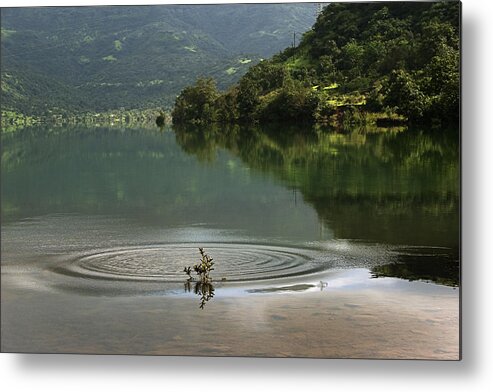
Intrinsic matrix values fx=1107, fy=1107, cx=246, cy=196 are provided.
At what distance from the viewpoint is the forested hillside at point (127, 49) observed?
980cm

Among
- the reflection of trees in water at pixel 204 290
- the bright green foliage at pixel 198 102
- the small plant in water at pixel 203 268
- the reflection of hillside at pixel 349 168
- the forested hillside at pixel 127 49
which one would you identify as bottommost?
the reflection of trees in water at pixel 204 290

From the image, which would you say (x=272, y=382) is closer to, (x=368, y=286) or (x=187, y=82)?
(x=368, y=286)

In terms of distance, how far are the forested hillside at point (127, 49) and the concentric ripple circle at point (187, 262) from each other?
145 cm

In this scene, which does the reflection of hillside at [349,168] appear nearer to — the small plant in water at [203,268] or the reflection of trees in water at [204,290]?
the small plant in water at [203,268]

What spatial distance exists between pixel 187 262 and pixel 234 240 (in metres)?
0.47

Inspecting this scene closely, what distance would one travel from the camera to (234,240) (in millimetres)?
9992

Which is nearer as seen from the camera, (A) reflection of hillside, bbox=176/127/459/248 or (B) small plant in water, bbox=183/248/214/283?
(B) small plant in water, bbox=183/248/214/283

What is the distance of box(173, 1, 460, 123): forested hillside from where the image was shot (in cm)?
1009

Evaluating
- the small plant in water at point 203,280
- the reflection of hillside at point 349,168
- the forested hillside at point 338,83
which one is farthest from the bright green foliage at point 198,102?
the small plant in water at point 203,280

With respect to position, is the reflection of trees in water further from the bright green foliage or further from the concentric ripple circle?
the bright green foliage

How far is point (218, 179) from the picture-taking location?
10305 mm

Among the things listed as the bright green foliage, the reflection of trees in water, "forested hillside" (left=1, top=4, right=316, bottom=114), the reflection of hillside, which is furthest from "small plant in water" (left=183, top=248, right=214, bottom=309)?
"forested hillside" (left=1, top=4, right=316, bottom=114)

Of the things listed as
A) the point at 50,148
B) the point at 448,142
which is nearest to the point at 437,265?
the point at 448,142

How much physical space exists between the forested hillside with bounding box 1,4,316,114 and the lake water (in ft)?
1.32
